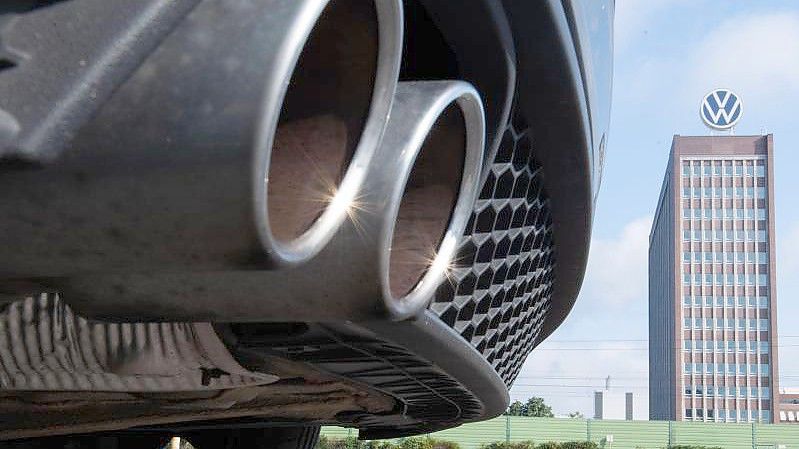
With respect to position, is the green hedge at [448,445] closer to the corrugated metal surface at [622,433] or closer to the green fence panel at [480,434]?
the green fence panel at [480,434]

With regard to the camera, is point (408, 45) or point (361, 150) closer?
point (361, 150)

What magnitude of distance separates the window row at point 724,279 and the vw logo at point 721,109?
11.7 metres

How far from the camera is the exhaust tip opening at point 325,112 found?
1829 millimetres

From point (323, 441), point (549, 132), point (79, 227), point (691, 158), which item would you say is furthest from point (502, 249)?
point (691, 158)

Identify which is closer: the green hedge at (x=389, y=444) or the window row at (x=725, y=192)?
the green hedge at (x=389, y=444)

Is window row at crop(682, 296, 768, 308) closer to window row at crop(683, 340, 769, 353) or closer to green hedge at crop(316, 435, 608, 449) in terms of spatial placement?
window row at crop(683, 340, 769, 353)

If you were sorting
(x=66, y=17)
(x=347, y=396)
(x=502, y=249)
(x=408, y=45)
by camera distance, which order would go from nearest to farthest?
(x=66, y=17) → (x=408, y=45) → (x=502, y=249) → (x=347, y=396)

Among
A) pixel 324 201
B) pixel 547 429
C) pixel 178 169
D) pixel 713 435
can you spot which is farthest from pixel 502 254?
pixel 713 435

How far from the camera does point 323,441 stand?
30328 millimetres

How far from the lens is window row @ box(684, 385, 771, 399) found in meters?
78.8

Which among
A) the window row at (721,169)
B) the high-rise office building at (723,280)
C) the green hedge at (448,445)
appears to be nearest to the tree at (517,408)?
the high-rise office building at (723,280)

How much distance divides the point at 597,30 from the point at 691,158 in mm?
80023

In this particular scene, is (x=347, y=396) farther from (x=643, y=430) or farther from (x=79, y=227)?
(x=643, y=430)

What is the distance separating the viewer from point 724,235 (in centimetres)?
8125
